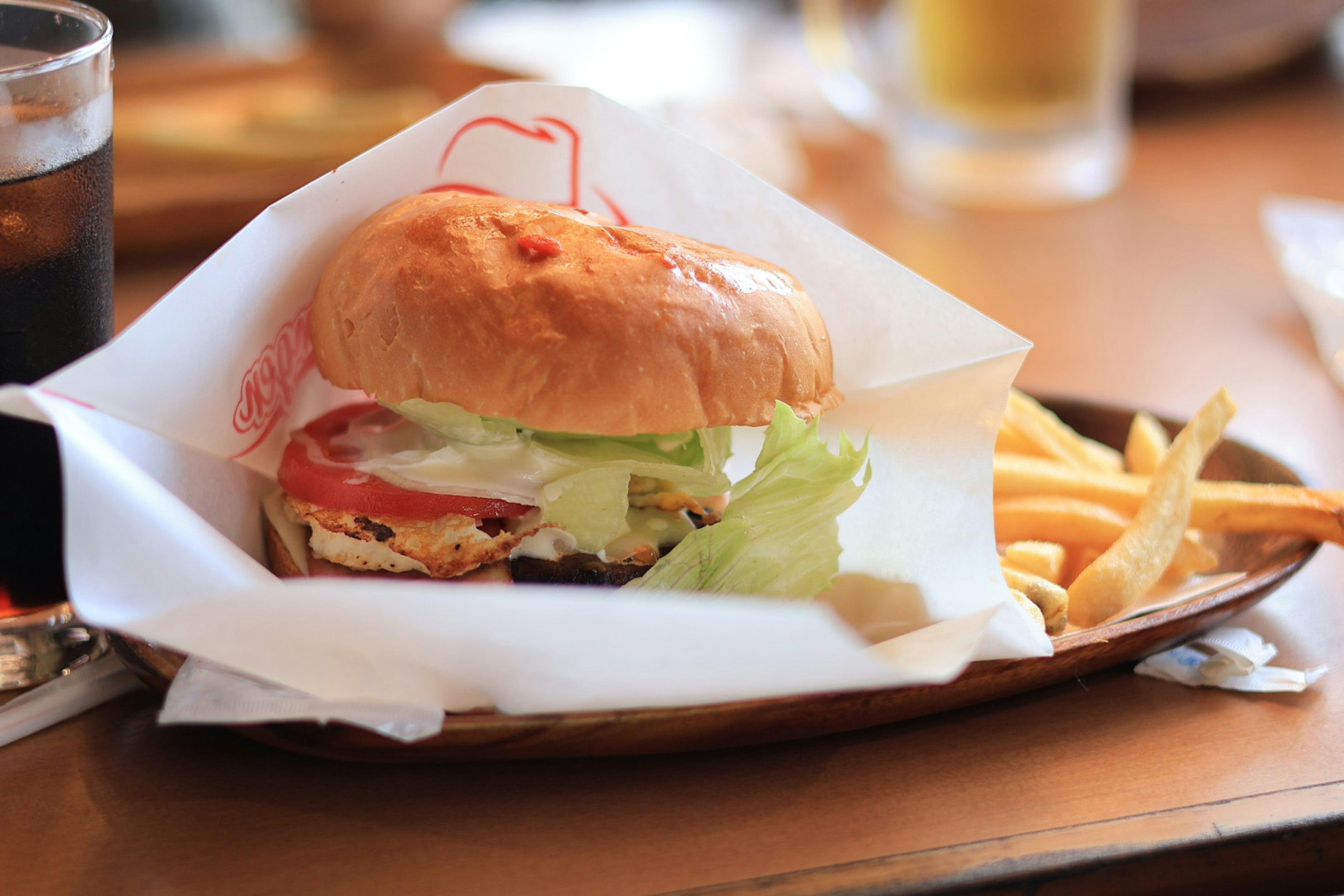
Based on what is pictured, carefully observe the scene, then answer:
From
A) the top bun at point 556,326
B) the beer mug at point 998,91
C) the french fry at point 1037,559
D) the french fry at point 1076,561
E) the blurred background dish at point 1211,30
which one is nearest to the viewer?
the top bun at point 556,326

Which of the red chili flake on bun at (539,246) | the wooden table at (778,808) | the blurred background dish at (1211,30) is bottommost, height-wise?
the wooden table at (778,808)

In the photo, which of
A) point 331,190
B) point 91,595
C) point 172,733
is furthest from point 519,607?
point 331,190

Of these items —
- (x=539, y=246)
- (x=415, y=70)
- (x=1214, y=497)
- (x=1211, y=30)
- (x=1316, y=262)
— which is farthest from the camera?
(x=1211, y=30)

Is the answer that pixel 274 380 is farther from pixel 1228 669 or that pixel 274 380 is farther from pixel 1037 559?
pixel 1228 669

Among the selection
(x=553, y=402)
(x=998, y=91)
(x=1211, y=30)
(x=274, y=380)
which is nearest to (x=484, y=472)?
(x=553, y=402)

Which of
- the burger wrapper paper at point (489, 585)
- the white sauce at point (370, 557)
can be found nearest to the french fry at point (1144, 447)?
the burger wrapper paper at point (489, 585)

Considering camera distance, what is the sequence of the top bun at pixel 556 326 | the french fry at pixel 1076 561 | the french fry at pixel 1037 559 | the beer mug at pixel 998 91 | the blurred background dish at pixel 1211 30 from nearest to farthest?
the top bun at pixel 556 326
the french fry at pixel 1037 559
the french fry at pixel 1076 561
the beer mug at pixel 998 91
the blurred background dish at pixel 1211 30

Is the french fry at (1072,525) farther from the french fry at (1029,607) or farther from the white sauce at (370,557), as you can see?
the white sauce at (370,557)

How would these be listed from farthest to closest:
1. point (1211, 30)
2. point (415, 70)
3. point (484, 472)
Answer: point (1211, 30), point (415, 70), point (484, 472)
